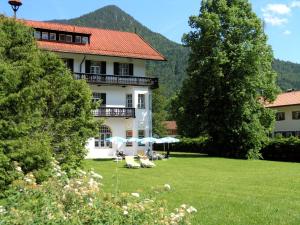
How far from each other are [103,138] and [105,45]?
9.04 m

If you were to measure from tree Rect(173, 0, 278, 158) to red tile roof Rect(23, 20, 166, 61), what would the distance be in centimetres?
468

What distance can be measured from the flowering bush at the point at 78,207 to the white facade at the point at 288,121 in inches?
2255

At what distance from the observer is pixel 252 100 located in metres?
45.4

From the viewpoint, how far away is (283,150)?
1769 inches

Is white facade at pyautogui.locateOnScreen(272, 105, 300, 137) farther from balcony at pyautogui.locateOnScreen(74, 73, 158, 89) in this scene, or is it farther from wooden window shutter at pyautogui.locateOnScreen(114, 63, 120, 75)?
wooden window shutter at pyautogui.locateOnScreen(114, 63, 120, 75)

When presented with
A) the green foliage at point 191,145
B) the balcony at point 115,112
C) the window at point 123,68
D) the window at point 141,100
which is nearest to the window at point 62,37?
the window at point 123,68

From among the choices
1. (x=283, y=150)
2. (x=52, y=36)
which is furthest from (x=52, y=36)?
(x=283, y=150)

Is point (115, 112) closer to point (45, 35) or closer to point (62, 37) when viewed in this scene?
point (62, 37)

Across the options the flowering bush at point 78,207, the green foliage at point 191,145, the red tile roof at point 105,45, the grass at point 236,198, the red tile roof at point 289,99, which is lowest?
the grass at point 236,198

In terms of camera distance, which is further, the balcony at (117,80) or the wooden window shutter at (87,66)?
the wooden window shutter at (87,66)

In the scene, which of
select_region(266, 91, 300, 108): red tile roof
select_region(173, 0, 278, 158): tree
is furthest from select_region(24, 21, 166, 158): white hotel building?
select_region(266, 91, 300, 108): red tile roof

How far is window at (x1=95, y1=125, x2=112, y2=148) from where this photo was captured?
44344mm

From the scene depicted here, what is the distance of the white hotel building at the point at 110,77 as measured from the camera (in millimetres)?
43406

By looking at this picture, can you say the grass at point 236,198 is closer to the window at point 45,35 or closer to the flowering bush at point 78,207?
the flowering bush at point 78,207
